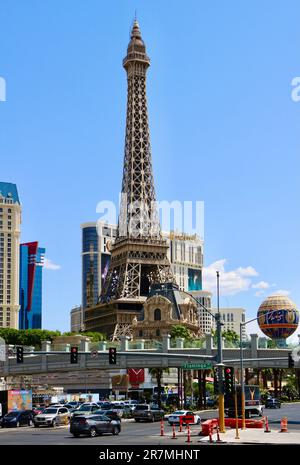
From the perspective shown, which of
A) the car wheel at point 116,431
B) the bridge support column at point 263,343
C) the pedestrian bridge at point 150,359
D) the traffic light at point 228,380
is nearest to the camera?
the traffic light at point 228,380

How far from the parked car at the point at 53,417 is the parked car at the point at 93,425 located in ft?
43.5

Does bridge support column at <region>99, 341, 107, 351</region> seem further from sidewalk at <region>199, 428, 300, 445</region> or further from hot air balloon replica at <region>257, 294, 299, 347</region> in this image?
hot air balloon replica at <region>257, 294, 299, 347</region>

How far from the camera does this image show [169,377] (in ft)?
453

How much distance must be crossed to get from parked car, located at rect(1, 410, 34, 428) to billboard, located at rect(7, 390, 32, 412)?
7398 mm

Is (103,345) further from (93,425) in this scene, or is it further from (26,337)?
(26,337)

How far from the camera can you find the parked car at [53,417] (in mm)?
62125

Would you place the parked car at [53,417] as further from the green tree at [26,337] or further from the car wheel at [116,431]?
the green tree at [26,337]

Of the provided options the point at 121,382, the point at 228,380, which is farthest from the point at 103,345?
the point at 228,380

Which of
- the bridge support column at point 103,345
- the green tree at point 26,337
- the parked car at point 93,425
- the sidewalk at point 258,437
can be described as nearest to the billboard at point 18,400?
the bridge support column at point 103,345

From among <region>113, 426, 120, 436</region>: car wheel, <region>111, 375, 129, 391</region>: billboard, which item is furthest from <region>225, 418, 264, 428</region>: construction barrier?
<region>111, 375, 129, 391</region>: billboard

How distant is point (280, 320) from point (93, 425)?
75.3m

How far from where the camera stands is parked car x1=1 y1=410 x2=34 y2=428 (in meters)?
61.6
